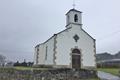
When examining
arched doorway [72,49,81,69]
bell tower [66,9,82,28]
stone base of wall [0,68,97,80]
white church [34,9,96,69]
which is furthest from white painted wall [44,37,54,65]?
stone base of wall [0,68,97,80]

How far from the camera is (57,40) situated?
25.7 m

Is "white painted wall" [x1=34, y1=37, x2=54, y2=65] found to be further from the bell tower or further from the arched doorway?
the bell tower

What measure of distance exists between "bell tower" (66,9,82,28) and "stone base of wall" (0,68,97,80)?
34.6 ft

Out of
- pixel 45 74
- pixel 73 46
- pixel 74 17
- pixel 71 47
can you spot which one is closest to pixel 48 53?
pixel 71 47

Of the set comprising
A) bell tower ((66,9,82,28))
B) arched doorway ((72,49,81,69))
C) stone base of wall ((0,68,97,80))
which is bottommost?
stone base of wall ((0,68,97,80))

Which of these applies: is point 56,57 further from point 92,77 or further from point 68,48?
point 92,77

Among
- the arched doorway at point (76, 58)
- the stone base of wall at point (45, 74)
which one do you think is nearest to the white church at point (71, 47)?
the arched doorway at point (76, 58)

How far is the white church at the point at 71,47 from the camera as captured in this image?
83.7 feet

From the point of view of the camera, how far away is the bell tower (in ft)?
91.6

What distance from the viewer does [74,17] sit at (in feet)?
92.9

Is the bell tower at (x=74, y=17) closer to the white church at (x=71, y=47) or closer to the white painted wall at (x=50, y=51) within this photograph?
the white church at (x=71, y=47)

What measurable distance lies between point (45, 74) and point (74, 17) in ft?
45.1

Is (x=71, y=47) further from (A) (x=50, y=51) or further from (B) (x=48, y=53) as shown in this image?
(B) (x=48, y=53)

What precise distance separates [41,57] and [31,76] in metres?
15.1
